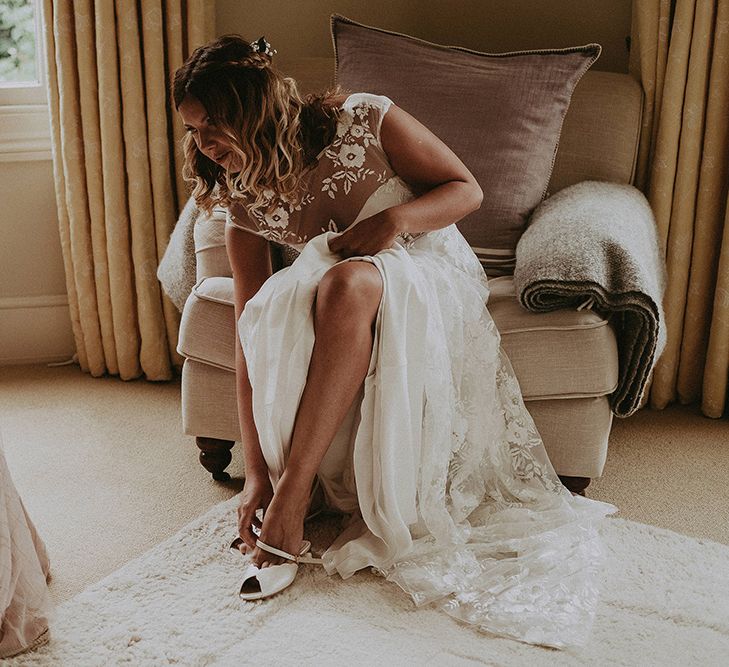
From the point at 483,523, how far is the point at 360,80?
3.64 feet

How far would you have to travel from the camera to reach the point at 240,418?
1754mm

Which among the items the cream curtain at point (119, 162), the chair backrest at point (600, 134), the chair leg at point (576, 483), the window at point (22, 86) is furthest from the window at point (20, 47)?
the chair leg at point (576, 483)

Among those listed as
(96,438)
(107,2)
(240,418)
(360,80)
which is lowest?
(96,438)

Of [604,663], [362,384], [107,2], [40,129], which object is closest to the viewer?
[604,663]

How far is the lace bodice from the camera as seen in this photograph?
173cm

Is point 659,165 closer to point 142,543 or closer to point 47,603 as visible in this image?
point 142,543

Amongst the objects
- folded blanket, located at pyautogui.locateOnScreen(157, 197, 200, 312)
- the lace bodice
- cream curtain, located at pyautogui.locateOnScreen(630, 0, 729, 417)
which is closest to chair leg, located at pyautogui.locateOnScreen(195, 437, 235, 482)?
folded blanket, located at pyautogui.locateOnScreen(157, 197, 200, 312)

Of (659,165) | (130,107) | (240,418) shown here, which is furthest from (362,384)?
(130,107)

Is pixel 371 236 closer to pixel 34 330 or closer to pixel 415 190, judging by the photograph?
pixel 415 190

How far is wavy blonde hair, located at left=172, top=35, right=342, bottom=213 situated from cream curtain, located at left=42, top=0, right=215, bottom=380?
33.0 inches

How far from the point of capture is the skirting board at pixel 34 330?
2.77 meters

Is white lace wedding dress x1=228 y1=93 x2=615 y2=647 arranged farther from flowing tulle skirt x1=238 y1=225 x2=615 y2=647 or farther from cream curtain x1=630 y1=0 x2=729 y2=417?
cream curtain x1=630 y1=0 x2=729 y2=417

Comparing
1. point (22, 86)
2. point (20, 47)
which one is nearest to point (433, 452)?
point (22, 86)

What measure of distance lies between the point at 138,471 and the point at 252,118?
2.97ft
